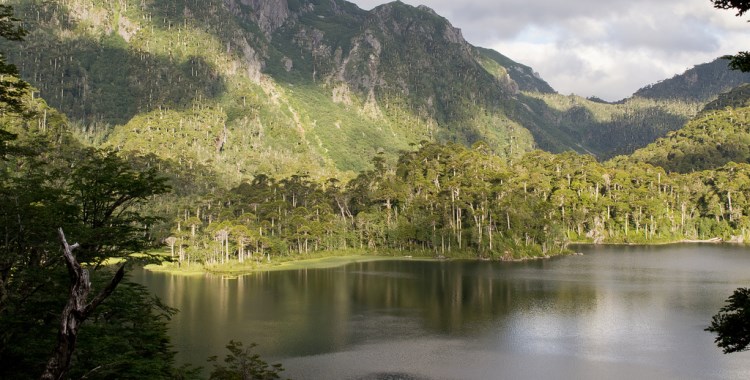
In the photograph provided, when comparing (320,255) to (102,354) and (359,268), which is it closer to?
(359,268)

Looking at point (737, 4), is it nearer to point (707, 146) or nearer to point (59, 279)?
point (59, 279)

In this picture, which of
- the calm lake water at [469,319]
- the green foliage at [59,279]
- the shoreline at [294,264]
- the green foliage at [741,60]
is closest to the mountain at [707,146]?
the shoreline at [294,264]

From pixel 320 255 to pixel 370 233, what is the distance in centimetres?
1173

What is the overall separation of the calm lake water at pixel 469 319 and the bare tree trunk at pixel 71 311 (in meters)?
29.7

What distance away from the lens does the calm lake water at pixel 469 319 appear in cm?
3944

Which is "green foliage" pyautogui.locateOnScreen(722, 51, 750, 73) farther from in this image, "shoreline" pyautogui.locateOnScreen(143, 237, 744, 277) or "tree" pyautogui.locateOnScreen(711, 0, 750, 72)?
"shoreline" pyautogui.locateOnScreen(143, 237, 744, 277)

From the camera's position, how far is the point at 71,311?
27.7 ft

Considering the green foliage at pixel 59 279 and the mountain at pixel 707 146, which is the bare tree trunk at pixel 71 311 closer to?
the green foliage at pixel 59 279

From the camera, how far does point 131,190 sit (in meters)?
28.2

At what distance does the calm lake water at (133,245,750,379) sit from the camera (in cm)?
3944

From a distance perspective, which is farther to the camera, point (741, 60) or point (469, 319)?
point (469, 319)

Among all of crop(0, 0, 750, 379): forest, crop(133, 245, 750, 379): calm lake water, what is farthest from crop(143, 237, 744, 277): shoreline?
crop(133, 245, 750, 379): calm lake water

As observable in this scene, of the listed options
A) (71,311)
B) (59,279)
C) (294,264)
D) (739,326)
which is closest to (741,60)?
(739,326)

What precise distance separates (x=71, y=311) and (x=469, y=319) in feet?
161
